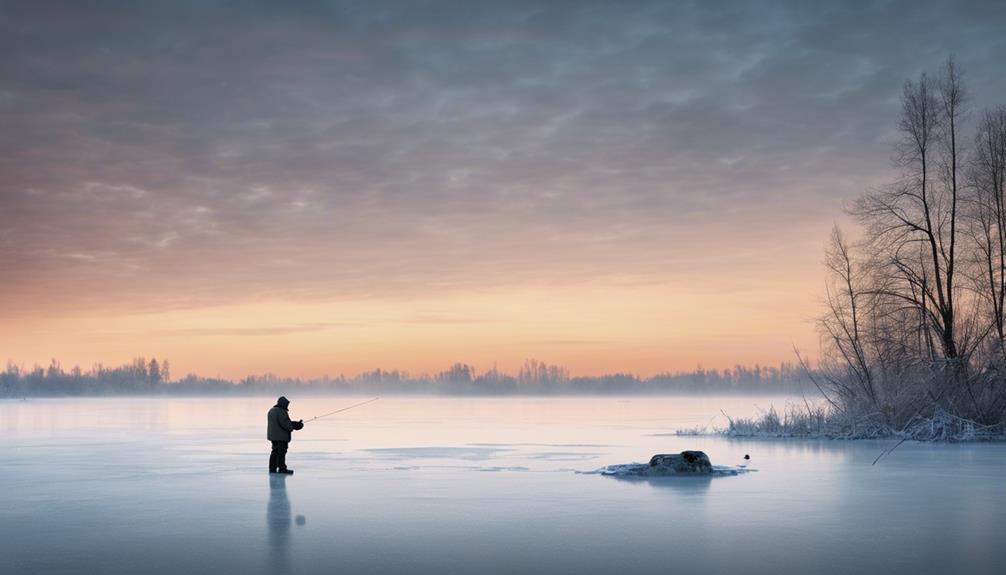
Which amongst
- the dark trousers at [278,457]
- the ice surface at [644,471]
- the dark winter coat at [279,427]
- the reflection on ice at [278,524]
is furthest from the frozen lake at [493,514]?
the dark winter coat at [279,427]

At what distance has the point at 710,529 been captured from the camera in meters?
11.5

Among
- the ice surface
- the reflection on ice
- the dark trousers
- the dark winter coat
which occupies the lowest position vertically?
the ice surface

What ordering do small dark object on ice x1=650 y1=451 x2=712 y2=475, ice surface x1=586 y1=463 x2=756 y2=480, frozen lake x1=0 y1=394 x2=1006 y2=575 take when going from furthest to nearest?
small dark object on ice x1=650 y1=451 x2=712 y2=475
ice surface x1=586 y1=463 x2=756 y2=480
frozen lake x1=0 y1=394 x2=1006 y2=575

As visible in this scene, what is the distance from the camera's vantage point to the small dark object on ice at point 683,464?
1848cm

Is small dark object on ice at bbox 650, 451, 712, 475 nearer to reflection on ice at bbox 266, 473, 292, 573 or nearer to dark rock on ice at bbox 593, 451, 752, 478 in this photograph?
dark rock on ice at bbox 593, 451, 752, 478

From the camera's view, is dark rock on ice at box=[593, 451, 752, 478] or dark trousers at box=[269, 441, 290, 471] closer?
dark rock on ice at box=[593, 451, 752, 478]

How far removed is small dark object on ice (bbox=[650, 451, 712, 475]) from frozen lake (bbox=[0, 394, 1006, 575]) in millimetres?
867

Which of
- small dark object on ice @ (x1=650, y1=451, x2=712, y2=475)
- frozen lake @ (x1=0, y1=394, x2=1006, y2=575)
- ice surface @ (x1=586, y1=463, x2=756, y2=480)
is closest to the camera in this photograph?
frozen lake @ (x1=0, y1=394, x2=1006, y2=575)

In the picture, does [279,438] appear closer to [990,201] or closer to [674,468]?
[674,468]

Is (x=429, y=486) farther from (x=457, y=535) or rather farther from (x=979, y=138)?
(x=979, y=138)

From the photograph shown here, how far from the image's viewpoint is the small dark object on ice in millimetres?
18484

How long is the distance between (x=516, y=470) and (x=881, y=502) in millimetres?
7606

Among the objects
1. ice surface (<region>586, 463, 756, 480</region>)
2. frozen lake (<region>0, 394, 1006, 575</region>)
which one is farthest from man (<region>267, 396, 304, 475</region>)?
ice surface (<region>586, 463, 756, 480</region>)

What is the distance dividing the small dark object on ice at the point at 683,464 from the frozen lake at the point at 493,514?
87cm
